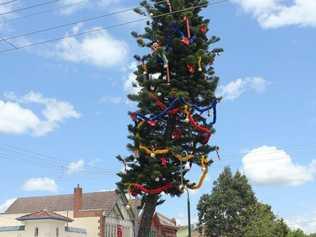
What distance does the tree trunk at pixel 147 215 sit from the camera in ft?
103

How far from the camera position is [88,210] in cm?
6931

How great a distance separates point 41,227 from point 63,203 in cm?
1323

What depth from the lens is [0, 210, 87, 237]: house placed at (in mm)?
60781

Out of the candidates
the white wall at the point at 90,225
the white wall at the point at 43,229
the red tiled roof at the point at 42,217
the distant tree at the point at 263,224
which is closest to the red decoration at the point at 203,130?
the red tiled roof at the point at 42,217

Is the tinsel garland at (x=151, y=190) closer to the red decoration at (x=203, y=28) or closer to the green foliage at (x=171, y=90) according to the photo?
the green foliage at (x=171, y=90)

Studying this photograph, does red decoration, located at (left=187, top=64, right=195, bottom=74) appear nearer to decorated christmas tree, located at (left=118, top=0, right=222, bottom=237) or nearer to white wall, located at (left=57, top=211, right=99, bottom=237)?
decorated christmas tree, located at (left=118, top=0, right=222, bottom=237)

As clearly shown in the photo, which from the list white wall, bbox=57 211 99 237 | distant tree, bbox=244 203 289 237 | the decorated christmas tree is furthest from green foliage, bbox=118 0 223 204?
distant tree, bbox=244 203 289 237

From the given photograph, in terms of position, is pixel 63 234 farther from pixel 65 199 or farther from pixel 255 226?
pixel 255 226

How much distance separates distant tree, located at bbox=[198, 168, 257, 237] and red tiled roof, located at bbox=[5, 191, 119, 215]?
25.1 metres

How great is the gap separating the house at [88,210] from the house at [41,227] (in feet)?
4.21

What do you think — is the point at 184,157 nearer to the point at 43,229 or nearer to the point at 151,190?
the point at 151,190

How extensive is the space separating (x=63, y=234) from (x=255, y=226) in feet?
108

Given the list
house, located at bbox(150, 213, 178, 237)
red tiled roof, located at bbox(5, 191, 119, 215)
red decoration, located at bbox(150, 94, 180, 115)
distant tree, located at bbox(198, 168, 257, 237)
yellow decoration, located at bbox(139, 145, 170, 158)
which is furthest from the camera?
distant tree, located at bbox(198, 168, 257, 237)

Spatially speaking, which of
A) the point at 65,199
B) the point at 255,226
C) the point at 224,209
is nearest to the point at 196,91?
the point at 65,199
